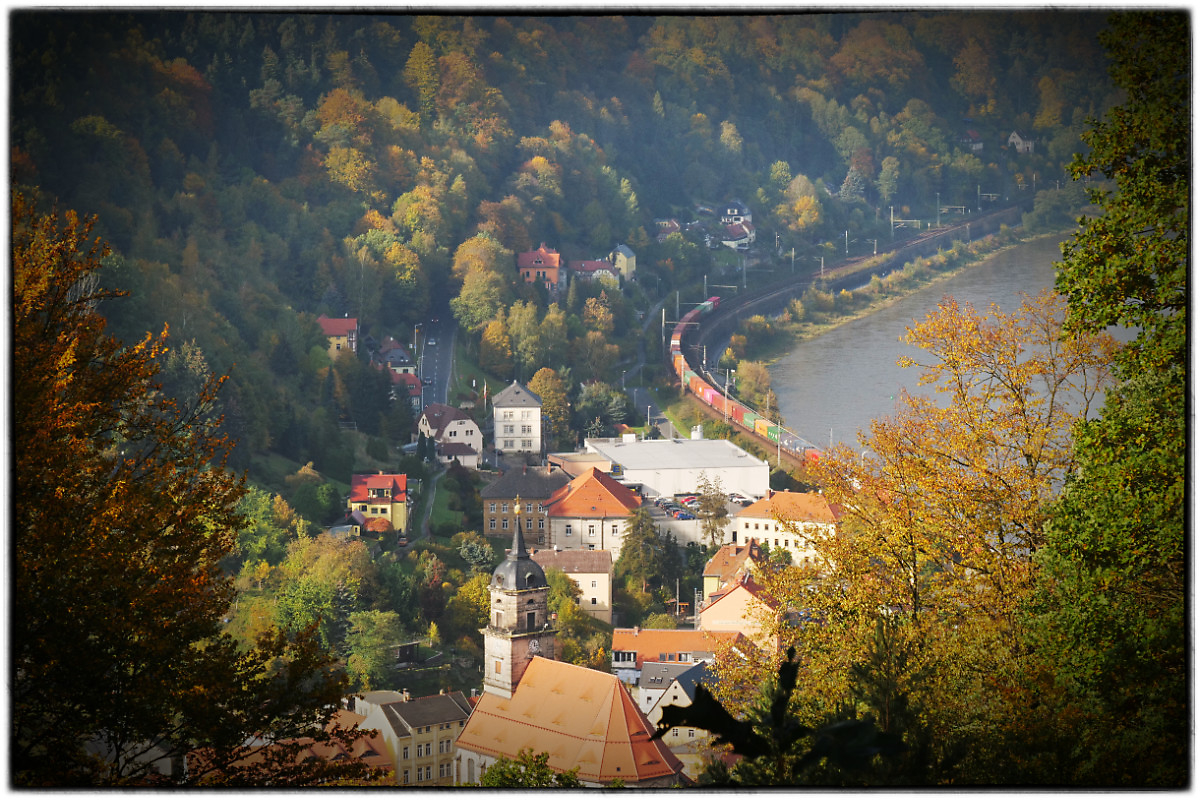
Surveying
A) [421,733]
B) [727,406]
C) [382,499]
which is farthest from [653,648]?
[727,406]

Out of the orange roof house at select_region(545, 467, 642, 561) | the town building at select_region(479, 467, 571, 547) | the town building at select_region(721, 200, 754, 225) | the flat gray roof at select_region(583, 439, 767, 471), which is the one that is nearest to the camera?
the orange roof house at select_region(545, 467, 642, 561)

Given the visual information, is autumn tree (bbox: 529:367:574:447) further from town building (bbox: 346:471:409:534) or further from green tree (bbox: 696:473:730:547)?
town building (bbox: 346:471:409:534)

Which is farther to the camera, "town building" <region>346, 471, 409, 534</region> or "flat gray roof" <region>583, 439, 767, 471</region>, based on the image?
"flat gray roof" <region>583, 439, 767, 471</region>

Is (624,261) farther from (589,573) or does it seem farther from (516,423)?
(589,573)

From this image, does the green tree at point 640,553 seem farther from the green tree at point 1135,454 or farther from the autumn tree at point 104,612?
the autumn tree at point 104,612

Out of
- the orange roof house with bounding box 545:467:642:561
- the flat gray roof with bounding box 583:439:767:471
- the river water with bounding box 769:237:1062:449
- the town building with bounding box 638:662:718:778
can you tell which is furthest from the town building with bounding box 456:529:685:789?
the river water with bounding box 769:237:1062:449

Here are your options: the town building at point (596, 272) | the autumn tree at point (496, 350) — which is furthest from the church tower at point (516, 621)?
the town building at point (596, 272)

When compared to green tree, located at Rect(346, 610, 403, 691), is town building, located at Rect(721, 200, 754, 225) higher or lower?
higher
